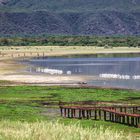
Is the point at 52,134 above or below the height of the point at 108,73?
above

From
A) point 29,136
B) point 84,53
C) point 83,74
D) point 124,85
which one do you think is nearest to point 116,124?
point 29,136

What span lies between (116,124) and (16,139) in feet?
65.7

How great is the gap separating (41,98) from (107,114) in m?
11.6

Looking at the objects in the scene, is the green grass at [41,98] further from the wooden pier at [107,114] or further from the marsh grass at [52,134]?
the marsh grass at [52,134]

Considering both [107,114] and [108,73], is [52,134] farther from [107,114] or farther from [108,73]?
[108,73]

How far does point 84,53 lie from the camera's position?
151750mm

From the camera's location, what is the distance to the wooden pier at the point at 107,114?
38.4m

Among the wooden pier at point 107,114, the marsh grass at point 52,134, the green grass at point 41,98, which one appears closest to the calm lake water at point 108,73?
the green grass at point 41,98

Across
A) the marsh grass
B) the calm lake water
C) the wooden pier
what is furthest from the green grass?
the marsh grass

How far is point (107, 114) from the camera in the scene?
4409 centimetres

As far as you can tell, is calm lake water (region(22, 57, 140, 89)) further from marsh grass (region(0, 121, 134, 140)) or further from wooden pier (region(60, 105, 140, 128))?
marsh grass (region(0, 121, 134, 140))

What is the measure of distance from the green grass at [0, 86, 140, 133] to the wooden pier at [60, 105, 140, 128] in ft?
4.52

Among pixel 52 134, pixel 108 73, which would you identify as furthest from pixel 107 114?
pixel 108 73

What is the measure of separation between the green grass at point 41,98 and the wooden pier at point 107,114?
1377 mm
